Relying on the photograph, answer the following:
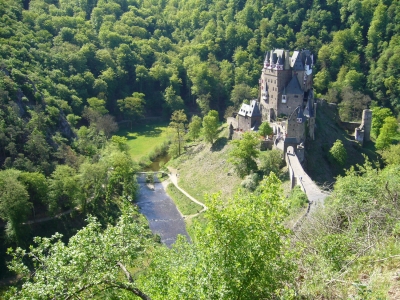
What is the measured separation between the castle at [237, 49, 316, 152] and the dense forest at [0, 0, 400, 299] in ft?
30.1

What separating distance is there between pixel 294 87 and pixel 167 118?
39302 millimetres

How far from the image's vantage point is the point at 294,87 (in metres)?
52.2

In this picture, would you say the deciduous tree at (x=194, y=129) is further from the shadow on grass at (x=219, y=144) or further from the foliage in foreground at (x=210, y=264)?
the foliage in foreground at (x=210, y=264)

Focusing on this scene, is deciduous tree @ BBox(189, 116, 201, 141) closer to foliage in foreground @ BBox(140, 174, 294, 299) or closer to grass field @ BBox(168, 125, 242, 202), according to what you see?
grass field @ BBox(168, 125, 242, 202)

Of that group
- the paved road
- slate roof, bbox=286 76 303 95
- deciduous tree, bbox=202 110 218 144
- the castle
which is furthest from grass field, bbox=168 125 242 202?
slate roof, bbox=286 76 303 95

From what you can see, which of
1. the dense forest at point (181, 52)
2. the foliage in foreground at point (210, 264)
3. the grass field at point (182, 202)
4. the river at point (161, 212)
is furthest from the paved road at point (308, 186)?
the dense forest at point (181, 52)

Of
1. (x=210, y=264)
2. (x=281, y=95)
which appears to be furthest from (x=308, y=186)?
(x=210, y=264)

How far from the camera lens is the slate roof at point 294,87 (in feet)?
171

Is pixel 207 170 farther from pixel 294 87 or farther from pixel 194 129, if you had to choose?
pixel 294 87

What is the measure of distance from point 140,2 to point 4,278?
106218 mm

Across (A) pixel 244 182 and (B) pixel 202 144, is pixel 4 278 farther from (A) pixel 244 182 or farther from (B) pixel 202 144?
(B) pixel 202 144

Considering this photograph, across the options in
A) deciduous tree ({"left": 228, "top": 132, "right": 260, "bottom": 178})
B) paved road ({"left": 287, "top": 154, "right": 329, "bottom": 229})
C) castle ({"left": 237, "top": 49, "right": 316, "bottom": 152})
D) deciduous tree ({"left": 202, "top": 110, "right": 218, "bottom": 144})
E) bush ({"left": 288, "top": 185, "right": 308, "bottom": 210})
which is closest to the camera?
paved road ({"left": 287, "top": 154, "right": 329, "bottom": 229})

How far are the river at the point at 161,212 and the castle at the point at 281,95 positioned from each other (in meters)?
14.0

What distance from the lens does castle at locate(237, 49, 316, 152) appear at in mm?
52031
